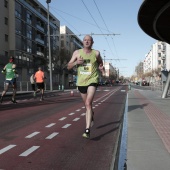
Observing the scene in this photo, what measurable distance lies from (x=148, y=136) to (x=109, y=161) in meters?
2.16

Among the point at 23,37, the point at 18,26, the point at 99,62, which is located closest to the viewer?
the point at 99,62

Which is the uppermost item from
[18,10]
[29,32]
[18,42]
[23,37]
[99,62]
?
[18,10]

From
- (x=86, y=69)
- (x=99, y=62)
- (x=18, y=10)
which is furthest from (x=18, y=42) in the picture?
(x=86, y=69)

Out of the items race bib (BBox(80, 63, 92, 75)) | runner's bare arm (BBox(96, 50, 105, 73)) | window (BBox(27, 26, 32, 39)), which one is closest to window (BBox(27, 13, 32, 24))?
window (BBox(27, 26, 32, 39))

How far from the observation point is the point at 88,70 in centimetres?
667

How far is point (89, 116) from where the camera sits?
669 centimetres

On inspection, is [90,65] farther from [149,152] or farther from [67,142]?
[149,152]

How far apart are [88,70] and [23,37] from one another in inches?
2099

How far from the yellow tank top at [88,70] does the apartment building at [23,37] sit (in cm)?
4230

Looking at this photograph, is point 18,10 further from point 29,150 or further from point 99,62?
point 29,150

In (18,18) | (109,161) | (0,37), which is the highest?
(18,18)

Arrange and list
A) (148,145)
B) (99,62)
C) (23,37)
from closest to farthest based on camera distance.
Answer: (148,145) → (99,62) → (23,37)

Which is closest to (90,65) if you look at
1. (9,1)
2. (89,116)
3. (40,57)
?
(89,116)

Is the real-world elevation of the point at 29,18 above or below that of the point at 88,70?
above
